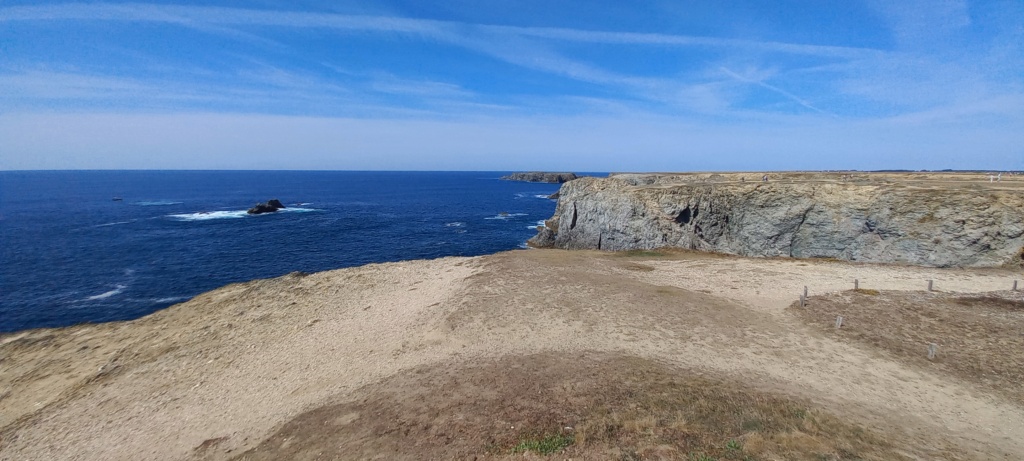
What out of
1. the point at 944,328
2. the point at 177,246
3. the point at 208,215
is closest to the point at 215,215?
the point at 208,215

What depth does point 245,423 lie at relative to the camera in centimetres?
1261

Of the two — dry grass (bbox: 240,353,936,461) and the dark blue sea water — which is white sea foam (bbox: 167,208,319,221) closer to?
the dark blue sea water

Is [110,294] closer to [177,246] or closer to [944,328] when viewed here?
[177,246]

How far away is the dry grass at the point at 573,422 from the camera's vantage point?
9.98 metres

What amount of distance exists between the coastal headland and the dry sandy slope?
10 cm

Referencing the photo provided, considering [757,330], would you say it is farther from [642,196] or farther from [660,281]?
[642,196]

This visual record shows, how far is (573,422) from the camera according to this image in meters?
11.2

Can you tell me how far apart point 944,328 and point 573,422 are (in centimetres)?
1685

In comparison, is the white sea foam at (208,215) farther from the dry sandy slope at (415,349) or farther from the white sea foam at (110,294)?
the dry sandy slope at (415,349)

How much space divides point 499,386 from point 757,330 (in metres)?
11.6

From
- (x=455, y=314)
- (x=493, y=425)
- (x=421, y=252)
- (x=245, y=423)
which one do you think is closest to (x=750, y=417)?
(x=493, y=425)

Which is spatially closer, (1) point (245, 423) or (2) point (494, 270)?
(1) point (245, 423)

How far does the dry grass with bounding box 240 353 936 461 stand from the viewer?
9984mm

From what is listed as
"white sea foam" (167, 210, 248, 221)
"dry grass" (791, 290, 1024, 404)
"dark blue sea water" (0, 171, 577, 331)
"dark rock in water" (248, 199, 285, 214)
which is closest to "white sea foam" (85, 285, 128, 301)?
"dark blue sea water" (0, 171, 577, 331)
